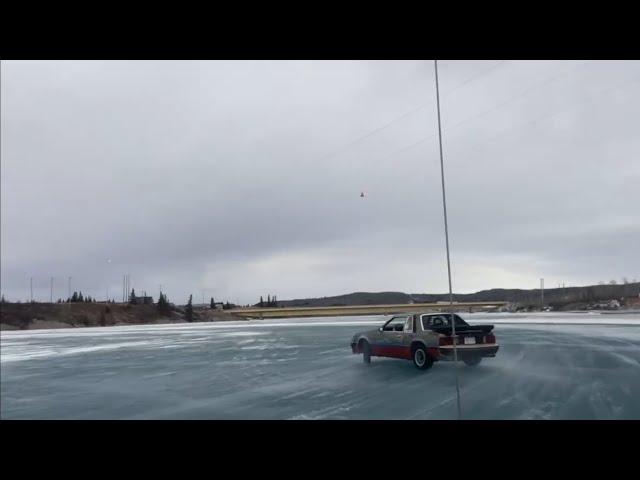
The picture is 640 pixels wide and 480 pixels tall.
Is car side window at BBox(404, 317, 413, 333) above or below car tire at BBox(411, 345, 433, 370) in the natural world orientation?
above

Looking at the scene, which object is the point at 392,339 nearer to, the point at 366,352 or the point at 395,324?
the point at 395,324

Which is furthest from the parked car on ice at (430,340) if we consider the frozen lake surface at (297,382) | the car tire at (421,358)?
the frozen lake surface at (297,382)

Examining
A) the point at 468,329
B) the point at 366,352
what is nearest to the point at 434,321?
the point at 468,329

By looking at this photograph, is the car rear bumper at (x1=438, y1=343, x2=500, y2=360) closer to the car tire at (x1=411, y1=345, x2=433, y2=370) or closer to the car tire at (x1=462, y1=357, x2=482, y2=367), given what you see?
the car tire at (x1=462, y1=357, x2=482, y2=367)

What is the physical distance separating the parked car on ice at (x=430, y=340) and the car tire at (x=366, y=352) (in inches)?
1.0

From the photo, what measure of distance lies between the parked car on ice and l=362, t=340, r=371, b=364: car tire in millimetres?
25

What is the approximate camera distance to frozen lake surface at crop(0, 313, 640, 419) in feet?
23.5

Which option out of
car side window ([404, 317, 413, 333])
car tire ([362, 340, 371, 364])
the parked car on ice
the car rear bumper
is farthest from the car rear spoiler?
car tire ([362, 340, 371, 364])

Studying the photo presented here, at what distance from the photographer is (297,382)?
8.78m

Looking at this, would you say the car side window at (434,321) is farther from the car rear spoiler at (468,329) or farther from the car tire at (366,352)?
the car tire at (366,352)
